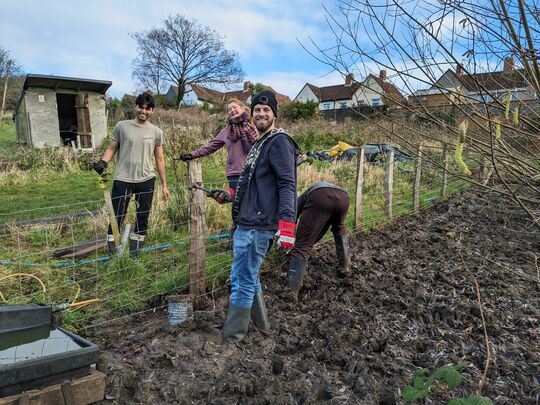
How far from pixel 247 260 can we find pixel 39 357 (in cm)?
137

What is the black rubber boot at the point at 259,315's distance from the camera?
3.40 meters

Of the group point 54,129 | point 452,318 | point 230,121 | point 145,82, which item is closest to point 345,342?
point 452,318

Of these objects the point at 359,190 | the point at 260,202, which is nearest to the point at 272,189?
the point at 260,202

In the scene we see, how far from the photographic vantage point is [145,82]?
42531mm

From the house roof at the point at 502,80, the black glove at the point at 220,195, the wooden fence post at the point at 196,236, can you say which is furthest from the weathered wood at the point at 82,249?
the house roof at the point at 502,80

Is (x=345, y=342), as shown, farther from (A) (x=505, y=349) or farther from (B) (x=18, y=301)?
(B) (x=18, y=301)

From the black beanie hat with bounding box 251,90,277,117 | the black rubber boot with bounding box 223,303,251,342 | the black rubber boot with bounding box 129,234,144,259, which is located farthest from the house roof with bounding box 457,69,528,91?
the black rubber boot with bounding box 129,234,144,259

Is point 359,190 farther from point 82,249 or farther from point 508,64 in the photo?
point 508,64

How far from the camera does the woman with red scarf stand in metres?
4.32

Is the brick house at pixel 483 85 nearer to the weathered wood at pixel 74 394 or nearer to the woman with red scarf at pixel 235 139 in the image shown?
the weathered wood at pixel 74 394

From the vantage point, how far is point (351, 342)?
3209 millimetres

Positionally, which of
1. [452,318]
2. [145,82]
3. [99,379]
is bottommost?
[452,318]


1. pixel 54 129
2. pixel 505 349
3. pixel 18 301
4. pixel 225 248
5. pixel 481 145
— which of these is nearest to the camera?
pixel 481 145

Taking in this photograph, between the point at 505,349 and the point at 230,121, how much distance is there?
291 centimetres
